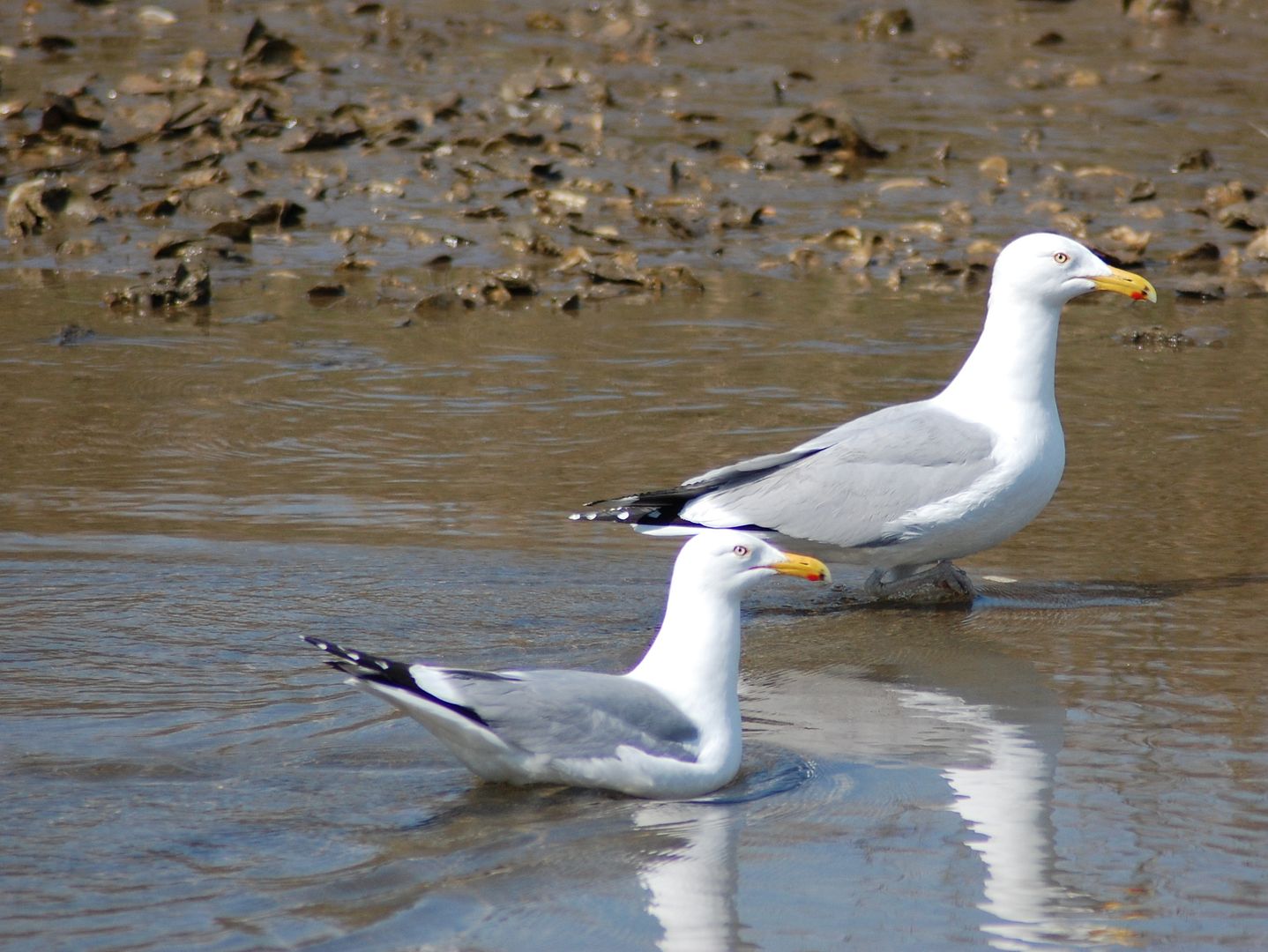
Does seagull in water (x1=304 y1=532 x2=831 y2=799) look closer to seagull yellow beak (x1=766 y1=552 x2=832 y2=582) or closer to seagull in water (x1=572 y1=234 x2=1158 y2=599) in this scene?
seagull yellow beak (x1=766 y1=552 x2=832 y2=582)

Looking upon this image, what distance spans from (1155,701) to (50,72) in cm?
1380

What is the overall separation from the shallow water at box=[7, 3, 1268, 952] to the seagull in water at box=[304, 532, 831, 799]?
11 centimetres

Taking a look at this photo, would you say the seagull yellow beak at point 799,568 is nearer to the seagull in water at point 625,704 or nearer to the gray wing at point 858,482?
the seagull in water at point 625,704

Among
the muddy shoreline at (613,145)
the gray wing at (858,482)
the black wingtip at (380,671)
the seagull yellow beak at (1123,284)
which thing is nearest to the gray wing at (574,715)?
the black wingtip at (380,671)

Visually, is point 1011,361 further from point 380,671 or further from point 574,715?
point 380,671

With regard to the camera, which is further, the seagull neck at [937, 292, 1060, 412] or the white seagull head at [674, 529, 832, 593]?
the seagull neck at [937, 292, 1060, 412]

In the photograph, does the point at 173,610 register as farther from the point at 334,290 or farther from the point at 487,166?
the point at 487,166

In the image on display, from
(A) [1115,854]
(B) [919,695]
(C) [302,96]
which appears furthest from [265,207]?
(A) [1115,854]

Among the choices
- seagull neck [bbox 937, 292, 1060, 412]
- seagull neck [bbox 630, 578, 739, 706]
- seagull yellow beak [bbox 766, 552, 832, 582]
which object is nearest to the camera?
seagull neck [bbox 630, 578, 739, 706]

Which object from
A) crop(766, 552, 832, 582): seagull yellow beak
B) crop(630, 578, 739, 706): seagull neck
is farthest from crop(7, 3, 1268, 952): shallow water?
crop(766, 552, 832, 582): seagull yellow beak

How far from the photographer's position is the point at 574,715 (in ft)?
17.3

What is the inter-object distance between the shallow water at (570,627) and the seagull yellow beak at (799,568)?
1.72 ft

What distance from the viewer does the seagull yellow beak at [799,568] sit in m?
5.59

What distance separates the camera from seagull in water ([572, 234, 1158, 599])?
7141mm
